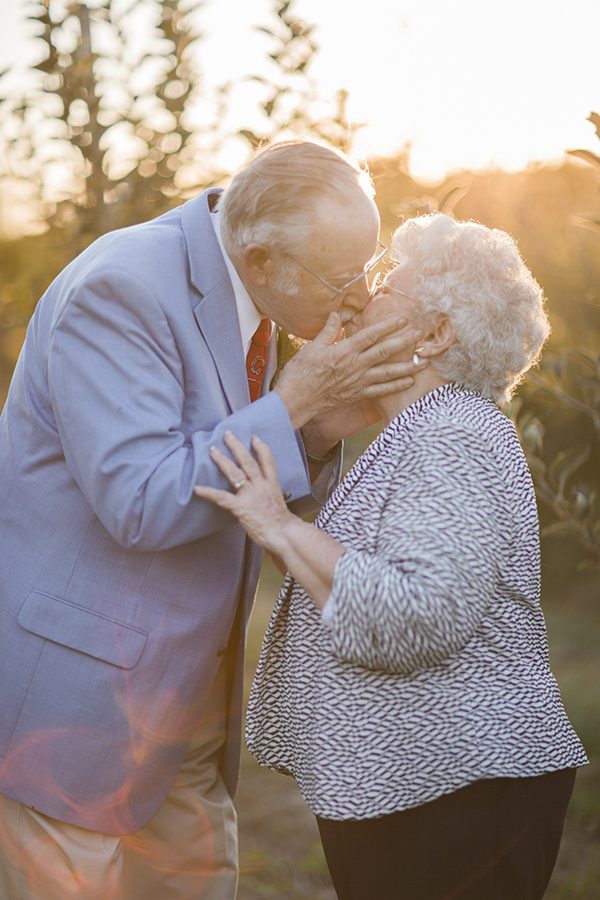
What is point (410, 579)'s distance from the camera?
6.56 feet

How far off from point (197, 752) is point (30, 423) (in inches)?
40.5

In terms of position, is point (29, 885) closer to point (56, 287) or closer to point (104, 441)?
point (104, 441)

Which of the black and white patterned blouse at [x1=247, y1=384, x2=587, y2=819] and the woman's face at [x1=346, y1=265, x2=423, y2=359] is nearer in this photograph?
the black and white patterned blouse at [x1=247, y1=384, x2=587, y2=819]

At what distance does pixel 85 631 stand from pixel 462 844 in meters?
0.97

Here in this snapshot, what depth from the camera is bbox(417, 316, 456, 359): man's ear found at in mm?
2340

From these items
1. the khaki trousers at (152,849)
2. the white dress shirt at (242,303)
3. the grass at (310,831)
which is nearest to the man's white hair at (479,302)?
the white dress shirt at (242,303)

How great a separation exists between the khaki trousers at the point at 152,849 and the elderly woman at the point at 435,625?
1.53 feet

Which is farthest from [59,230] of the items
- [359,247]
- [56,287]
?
[359,247]

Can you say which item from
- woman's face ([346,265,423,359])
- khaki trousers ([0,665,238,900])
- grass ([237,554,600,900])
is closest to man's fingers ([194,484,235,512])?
woman's face ([346,265,423,359])

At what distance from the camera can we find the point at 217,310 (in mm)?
2412

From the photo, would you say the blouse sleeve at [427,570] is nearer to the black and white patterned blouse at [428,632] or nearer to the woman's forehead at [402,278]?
the black and white patterned blouse at [428,632]

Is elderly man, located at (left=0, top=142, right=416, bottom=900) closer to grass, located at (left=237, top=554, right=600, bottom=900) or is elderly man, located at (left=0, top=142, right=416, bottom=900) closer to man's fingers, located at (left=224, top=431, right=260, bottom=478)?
man's fingers, located at (left=224, top=431, right=260, bottom=478)

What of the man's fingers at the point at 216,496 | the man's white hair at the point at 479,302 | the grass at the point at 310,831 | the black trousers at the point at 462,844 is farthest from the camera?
the grass at the point at 310,831

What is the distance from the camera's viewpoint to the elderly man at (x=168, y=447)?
2215mm
